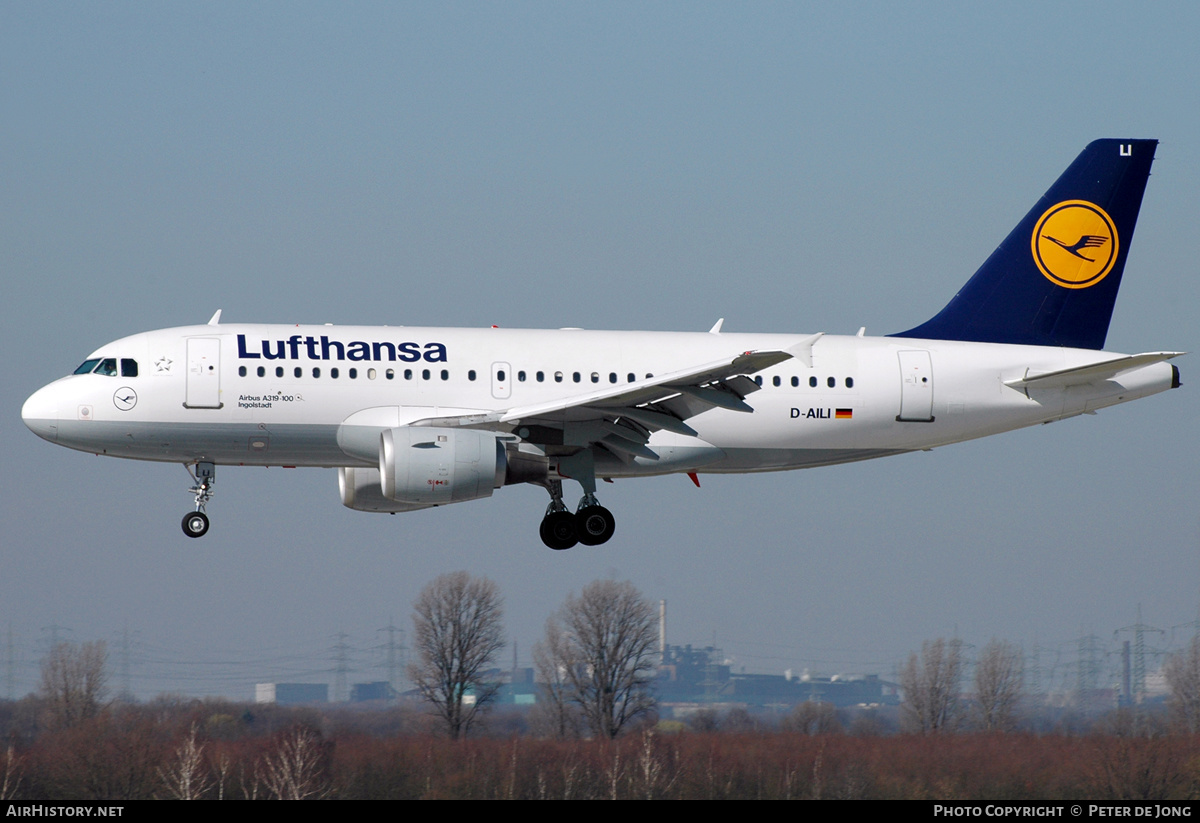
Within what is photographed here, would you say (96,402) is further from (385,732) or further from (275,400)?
(385,732)

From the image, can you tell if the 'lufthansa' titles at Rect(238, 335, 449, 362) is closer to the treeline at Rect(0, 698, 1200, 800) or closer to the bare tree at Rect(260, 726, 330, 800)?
the treeline at Rect(0, 698, 1200, 800)

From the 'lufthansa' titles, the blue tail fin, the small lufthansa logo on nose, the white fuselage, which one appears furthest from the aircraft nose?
the blue tail fin

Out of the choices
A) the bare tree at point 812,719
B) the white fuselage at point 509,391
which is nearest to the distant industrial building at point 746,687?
the bare tree at point 812,719

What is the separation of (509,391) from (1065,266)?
13582mm

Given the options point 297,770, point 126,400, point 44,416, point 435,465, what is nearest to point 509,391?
point 435,465

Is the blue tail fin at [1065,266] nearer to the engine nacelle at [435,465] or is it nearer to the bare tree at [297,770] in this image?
the engine nacelle at [435,465]

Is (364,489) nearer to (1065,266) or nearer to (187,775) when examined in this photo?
(187,775)

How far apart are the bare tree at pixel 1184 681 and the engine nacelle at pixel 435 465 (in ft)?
82.3

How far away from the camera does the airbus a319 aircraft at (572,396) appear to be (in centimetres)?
2834

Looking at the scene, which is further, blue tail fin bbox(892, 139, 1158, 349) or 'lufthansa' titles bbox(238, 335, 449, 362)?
blue tail fin bbox(892, 139, 1158, 349)

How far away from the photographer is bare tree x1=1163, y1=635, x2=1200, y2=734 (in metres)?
43.7

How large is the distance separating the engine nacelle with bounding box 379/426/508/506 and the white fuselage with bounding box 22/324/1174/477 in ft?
2.90

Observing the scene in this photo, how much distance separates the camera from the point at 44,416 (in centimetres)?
2859

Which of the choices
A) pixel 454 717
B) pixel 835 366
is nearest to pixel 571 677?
pixel 454 717
